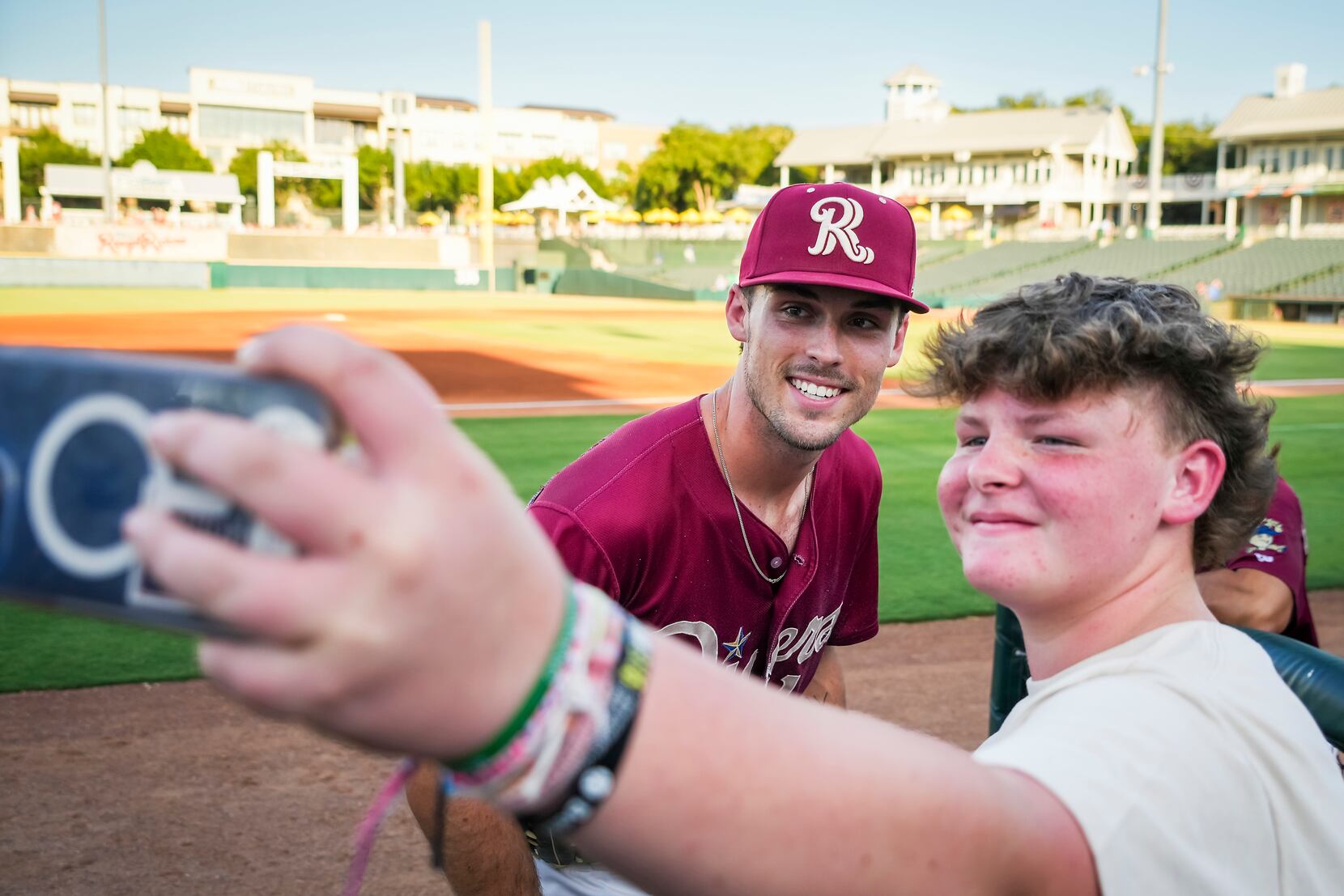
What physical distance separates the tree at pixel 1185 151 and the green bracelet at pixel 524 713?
8143 centimetres

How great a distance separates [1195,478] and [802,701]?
916 millimetres

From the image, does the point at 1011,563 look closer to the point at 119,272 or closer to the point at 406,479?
the point at 406,479

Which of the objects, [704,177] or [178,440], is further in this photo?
[704,177]

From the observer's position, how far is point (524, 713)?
82cm

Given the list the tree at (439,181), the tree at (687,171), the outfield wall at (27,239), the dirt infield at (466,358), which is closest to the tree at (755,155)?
the tree at (687,171)

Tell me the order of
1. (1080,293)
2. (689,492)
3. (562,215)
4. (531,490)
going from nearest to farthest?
(1080,293)
(689,492)
(531,490)
(562,215)

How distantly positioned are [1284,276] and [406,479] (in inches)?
1760

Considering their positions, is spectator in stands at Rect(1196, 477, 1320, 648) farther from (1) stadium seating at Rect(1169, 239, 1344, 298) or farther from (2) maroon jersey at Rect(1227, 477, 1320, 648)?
(1) stadium seating at Rect(1169, 239, 1344, 298)

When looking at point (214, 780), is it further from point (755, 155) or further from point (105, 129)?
point (755, 155)

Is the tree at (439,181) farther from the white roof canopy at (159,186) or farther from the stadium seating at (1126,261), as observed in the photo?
the stadium seating at (1126,261)

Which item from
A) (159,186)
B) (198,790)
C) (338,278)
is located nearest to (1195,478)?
(198,790)

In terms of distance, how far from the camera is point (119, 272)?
42.1m

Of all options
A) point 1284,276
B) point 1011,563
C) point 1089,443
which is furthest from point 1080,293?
point 1284,276

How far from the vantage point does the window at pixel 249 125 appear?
9844cm
